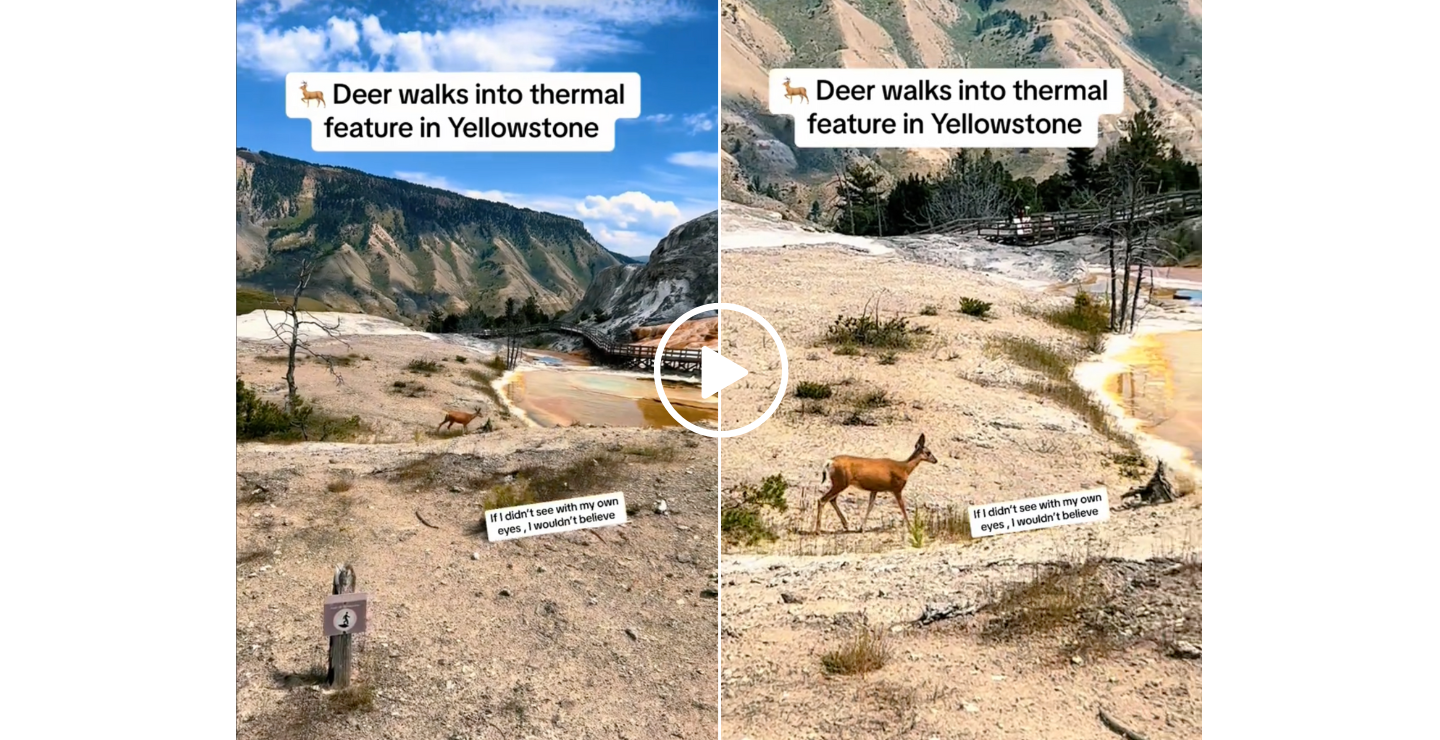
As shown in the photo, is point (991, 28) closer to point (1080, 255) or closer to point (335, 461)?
point (1080, 255)

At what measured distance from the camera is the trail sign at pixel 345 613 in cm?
887

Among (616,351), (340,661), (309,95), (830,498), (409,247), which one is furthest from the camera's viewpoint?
(409,247)

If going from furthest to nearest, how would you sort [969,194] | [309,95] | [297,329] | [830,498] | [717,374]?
[969,194]
[297,329]
[717,374]
[830,498]
[309,95]

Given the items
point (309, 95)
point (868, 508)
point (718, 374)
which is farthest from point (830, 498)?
point (309, 95)

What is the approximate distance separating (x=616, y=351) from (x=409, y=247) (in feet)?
7.08

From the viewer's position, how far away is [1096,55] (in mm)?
9992

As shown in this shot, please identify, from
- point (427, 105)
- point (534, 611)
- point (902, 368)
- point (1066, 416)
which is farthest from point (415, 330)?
point (1066, 416)

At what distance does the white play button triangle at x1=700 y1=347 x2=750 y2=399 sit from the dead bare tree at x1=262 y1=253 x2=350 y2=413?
3.25 metres

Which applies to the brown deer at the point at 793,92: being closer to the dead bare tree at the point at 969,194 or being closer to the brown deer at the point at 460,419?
the dead bare tree at the point at 969,194
